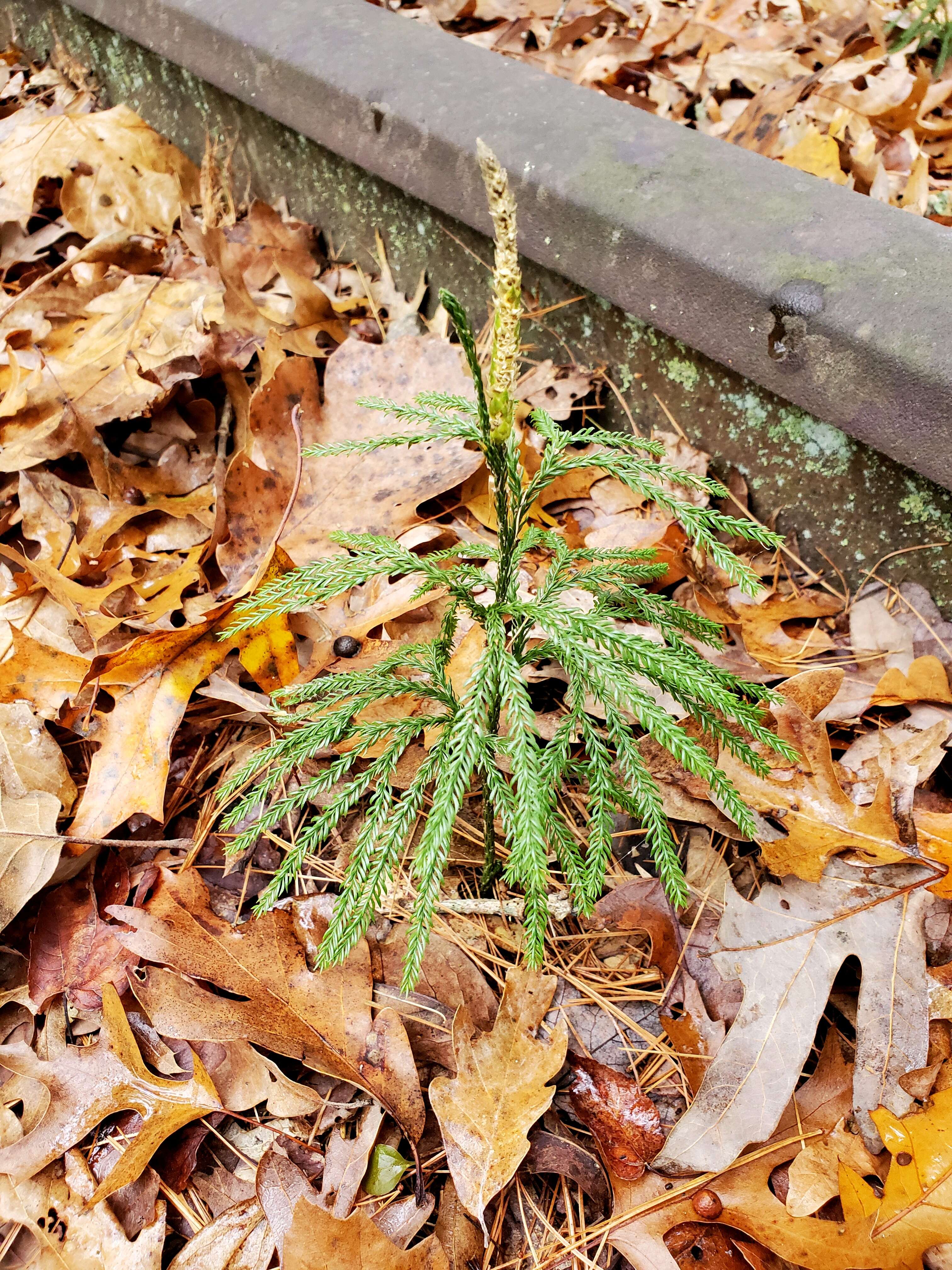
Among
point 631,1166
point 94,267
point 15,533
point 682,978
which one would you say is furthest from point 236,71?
point 631,1166

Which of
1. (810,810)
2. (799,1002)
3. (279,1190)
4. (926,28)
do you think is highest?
(926,28)

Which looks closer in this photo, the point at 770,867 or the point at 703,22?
the point at 770,867

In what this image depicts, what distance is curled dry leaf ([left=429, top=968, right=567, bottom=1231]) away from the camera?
1260 mm

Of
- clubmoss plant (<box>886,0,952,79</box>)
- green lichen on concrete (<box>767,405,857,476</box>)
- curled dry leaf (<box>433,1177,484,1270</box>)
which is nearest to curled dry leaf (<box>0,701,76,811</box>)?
curled dry leaf (<box>433,1177,484,1270</box>)

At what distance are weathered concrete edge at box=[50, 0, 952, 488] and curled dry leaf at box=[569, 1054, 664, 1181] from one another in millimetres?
1283

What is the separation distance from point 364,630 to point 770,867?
0.92 meters

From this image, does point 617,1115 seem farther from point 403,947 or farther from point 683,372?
point 683,372

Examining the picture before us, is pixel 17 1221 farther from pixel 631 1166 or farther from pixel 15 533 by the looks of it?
pixel 15 533

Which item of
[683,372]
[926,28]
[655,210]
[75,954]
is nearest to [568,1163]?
[75,954]

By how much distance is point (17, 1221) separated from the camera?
1.30 meters

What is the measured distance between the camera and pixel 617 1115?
1.33 m

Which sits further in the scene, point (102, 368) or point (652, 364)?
point (102, 368)

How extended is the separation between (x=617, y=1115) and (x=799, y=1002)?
0.36 metres

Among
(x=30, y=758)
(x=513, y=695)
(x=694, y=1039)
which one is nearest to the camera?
(x=513, y=695)
